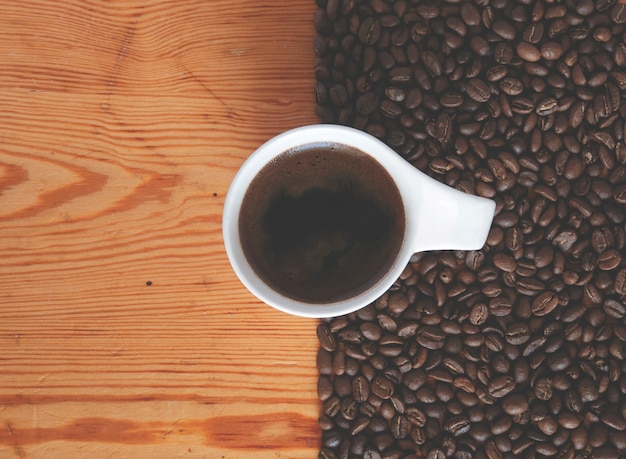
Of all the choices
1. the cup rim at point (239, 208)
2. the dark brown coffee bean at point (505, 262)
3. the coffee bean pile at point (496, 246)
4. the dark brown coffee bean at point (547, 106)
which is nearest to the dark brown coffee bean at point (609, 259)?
the coffee bean pile at point (496, 246)

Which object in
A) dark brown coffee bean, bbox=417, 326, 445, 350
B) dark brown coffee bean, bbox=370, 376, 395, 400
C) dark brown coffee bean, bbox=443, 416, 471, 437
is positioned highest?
dark brown coffee bean, bbox=417, 326, 445, 350

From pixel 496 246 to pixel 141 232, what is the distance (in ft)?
1.94

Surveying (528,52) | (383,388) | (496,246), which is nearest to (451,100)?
(528,52)

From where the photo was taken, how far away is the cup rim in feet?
3.20

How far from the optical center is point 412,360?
1.16 meters

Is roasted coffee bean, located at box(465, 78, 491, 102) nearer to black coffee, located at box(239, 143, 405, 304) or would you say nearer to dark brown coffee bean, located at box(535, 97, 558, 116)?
dark brown coffee bean, located at box(535, 97, 558, 116)

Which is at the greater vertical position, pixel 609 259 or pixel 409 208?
pixel 409 208

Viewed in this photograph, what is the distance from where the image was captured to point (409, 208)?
1.01 m

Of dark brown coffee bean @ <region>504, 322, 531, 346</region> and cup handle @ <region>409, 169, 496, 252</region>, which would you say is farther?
Result: dark brown coffee bean @ <region>504, 322, 531, 346</region>

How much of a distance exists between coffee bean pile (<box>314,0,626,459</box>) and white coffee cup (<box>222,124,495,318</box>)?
16cm

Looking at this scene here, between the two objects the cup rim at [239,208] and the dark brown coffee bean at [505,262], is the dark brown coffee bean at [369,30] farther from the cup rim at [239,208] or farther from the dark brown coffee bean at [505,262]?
the dark brown coffee bean at [505,262]

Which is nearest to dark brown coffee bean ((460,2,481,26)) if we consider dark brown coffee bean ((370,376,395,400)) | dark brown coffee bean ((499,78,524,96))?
dark brown coffee bean ((499,78,524,96))

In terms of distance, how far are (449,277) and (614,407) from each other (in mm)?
336

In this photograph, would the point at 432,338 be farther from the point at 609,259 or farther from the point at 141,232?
the point at 141,232
